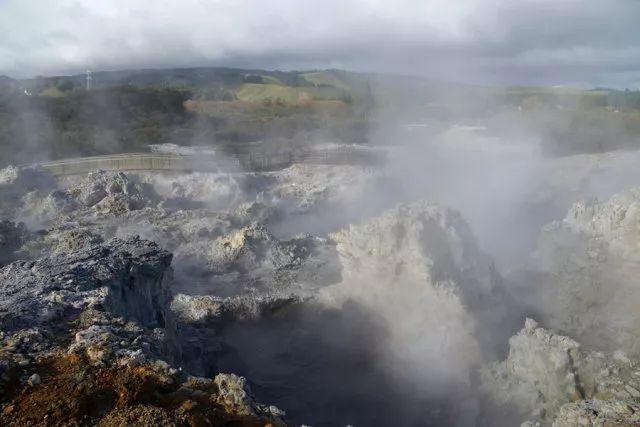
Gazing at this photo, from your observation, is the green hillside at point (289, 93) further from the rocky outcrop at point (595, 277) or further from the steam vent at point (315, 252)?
the rocky outcrop at point (595, 277)

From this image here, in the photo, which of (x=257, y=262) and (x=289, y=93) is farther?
(x=289, y=93)

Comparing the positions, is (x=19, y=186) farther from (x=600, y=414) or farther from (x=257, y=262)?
(x=600, y=414)

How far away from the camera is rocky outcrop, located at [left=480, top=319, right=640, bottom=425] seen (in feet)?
16.4

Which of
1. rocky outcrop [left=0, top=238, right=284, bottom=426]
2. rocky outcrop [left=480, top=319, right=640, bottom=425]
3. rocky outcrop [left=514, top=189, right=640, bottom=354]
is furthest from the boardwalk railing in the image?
rocky outcrop [left=480, top=319, right=640, bottom=425]

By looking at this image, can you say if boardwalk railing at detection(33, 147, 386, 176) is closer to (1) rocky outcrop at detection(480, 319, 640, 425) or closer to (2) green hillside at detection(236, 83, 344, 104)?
(2) green hillside at detection(236, 83, 344, 104)

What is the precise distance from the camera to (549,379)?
208 inches

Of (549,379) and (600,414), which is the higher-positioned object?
(600,414)

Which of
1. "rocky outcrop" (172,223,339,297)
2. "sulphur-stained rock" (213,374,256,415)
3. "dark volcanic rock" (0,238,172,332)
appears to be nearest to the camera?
"sulphur-stained rock" (213,374,256,415)

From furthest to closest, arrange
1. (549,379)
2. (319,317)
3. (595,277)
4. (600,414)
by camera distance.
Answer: (319,317) < (595,277) < (549,379) < (600,414)

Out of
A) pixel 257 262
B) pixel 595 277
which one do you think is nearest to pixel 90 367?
pixel 257 262

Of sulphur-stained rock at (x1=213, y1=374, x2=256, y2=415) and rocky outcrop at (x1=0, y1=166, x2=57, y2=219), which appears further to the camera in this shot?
rocky outcrop at (x1=0, y1=166, x2=57, y2=219)

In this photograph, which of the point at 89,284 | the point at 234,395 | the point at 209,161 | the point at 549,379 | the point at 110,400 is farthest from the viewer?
the point at 209,161

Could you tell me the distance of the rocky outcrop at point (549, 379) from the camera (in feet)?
16.4

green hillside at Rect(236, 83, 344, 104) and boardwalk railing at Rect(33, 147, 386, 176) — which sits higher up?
green hillside at Rect(236, 83, 344, 104)
